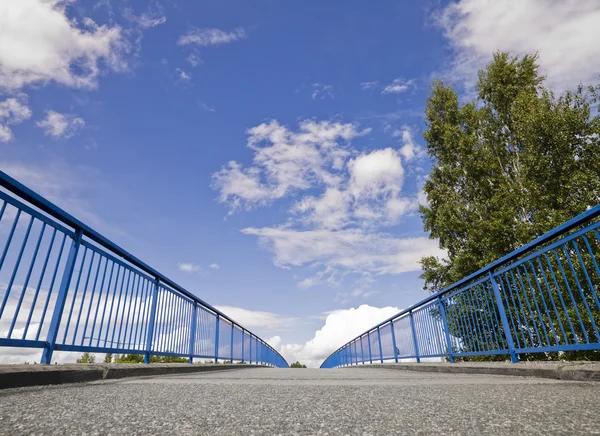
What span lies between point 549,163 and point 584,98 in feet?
9.34

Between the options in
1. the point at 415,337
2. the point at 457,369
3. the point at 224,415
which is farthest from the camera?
the point at 415,337

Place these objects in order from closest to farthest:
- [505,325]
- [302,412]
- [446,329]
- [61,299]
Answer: [302,412] < [61,299] < [505,325] < [446,329]

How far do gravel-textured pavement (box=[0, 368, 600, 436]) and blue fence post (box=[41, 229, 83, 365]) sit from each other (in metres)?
0.83

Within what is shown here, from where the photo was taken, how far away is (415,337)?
8375mm

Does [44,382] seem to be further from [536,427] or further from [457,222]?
[457,222]

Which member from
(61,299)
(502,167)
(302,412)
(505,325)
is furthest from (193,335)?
(502,167)

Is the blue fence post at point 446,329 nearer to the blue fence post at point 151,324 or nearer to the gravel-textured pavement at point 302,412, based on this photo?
the gravel-textured pavement at point 302,412

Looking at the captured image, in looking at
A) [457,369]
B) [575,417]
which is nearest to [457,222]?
[457,369]

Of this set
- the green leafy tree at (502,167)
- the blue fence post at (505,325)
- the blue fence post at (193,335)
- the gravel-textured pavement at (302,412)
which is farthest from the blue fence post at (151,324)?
the green leafy tree at (502,167)

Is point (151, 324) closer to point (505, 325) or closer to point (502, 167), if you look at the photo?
point (505, 325)

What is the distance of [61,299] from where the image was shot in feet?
11.5

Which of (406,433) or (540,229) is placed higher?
(540,229)

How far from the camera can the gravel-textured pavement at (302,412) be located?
1.48m

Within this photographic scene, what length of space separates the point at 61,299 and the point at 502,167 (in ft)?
62.0
